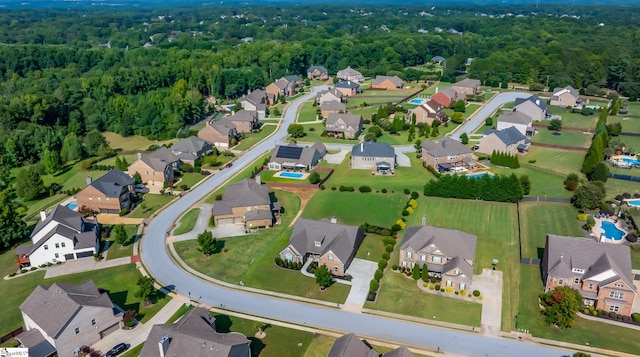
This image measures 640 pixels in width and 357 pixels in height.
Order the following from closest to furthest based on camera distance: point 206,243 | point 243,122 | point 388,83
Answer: point 206,243, point 243,122, point 388,83

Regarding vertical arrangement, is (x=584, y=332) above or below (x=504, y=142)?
below

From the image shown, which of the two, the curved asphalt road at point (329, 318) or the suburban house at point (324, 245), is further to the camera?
the suburban house at point (324, 245)

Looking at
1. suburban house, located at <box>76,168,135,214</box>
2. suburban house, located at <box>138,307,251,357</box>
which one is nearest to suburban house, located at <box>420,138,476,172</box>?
suburban house, located at <box>76,168,135,214</box>

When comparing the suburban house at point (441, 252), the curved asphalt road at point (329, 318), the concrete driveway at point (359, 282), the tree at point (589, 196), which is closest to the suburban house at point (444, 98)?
the tree at point (589, 196)

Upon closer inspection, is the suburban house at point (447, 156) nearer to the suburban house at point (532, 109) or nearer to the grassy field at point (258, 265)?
the grassy field at point (258, 265)

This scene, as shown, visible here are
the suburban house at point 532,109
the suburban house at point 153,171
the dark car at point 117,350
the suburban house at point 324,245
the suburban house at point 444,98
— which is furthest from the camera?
the suburban house at point 444,98

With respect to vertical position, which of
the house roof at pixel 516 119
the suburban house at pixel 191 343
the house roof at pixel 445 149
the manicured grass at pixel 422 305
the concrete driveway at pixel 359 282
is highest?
the house roof at pixel 516 119

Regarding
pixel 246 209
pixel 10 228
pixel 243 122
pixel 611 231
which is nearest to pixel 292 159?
pixel 246 209

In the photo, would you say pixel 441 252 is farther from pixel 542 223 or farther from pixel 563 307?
pixel 542 223
